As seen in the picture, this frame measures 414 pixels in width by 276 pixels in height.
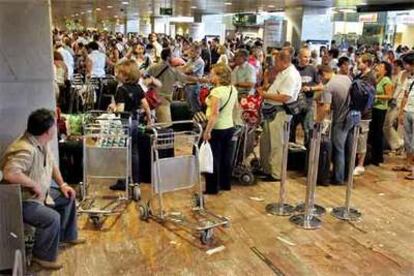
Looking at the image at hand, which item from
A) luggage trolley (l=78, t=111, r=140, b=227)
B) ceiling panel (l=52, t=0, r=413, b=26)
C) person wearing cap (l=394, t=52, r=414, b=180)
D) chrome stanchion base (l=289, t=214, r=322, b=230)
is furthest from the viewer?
ceiling panel (l=52, t=0, r=413, b=26)

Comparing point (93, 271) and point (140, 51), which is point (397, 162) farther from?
point (93, 271)

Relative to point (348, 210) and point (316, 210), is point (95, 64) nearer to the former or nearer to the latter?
point (316, 210)

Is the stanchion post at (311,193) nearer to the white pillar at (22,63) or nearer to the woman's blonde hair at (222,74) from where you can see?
the woman's blonde hair at (222,74)

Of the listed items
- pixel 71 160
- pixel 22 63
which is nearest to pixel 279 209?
pixel 71 160

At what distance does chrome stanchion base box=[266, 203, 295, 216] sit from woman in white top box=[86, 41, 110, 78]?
5.53 meters

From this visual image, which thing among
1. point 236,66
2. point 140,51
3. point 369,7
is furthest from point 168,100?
point 369,7

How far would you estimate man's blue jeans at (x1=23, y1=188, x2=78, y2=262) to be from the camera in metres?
3.70

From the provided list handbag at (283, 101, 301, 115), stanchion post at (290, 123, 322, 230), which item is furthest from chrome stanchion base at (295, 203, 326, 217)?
handbag at (283, 101, 301, 115)

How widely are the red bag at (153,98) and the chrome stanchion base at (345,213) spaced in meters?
2.66

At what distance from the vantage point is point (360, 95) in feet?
19.2

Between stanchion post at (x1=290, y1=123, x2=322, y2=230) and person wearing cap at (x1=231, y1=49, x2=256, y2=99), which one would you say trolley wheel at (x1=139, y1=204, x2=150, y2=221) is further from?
person wearing cap at (x1=231, y1=49, x2=256, y2=99)

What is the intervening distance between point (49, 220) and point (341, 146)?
378cm

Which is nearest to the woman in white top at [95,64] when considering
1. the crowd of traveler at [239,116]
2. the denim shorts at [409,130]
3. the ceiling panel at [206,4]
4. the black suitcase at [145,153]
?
the crowd of traveler at [239,116]

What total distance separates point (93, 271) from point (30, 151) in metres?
1.04
